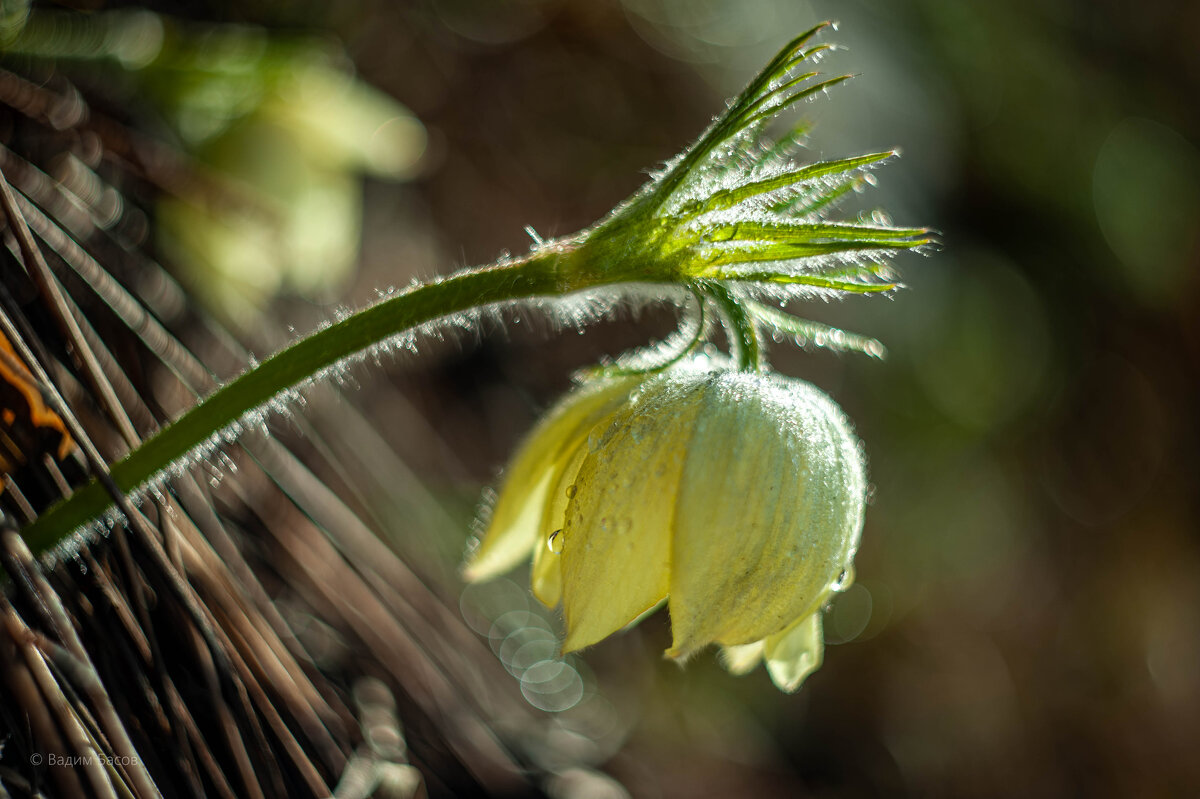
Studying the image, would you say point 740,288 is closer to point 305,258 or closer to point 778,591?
point 778,591

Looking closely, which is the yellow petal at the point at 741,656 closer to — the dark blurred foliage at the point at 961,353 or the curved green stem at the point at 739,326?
the curved green stem at the point at 739,326

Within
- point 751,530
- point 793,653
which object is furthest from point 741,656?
point 751,530

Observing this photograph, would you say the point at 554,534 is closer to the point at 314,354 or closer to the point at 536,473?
the point at 536,473

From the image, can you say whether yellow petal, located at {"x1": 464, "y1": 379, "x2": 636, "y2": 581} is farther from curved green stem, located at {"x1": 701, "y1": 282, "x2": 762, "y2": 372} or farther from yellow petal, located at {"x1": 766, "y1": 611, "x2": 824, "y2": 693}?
yellow petal, located at {"x1": 766, "y1": 611, "x2": 824, "y2": 693}

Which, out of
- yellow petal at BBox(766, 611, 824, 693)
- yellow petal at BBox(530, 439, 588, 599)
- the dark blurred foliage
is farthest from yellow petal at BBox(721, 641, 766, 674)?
the dark blurred foliage

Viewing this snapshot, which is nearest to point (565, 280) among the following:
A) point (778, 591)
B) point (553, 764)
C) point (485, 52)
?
point (778, 591)

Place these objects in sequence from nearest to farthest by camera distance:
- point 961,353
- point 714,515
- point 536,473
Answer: point 714,515
point 536,473
point 961,353
